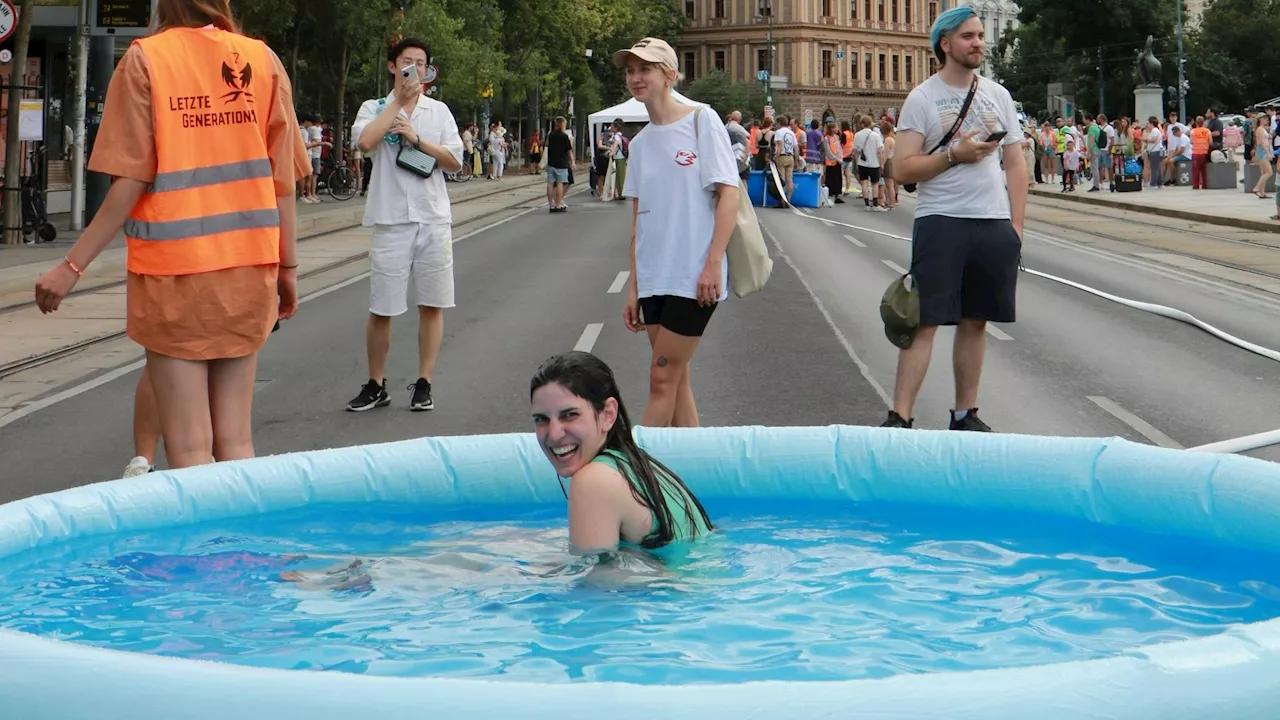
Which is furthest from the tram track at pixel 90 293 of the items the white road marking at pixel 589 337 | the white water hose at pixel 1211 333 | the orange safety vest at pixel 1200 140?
the orange safety vest at pixel 1200 140

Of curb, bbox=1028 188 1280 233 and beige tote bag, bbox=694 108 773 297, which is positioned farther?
curb, bbox=1028 188 1280 233

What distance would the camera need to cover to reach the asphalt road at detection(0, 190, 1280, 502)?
8695mm

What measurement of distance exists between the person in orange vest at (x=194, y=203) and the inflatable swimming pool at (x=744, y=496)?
54 cm

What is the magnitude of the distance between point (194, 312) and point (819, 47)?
142 metres

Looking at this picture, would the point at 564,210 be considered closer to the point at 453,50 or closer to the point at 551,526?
the point at 453,50

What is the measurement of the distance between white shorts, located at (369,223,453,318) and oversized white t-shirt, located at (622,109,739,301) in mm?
2422

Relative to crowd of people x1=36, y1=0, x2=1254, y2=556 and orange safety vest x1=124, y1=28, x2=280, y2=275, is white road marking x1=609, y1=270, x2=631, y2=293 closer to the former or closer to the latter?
crowd of people x1=36, y1=0, x2=1254, y2=556

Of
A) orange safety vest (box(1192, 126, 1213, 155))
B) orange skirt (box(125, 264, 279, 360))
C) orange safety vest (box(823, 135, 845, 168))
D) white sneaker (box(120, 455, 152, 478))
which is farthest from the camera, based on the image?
orange safety vest (box(1192, 126, 1213, 155))

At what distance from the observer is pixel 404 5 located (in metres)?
39.7

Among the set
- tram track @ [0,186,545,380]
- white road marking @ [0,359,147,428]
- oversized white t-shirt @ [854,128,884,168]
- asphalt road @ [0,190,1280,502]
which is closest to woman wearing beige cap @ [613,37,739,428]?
asphalt road @ [0,190,1280,502]

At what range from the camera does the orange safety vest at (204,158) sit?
5.01m

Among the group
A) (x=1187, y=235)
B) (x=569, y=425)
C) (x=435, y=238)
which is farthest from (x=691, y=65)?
(x=569, y=425)

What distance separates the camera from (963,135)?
7.50 metres

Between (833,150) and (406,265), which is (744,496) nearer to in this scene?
(406,265)
